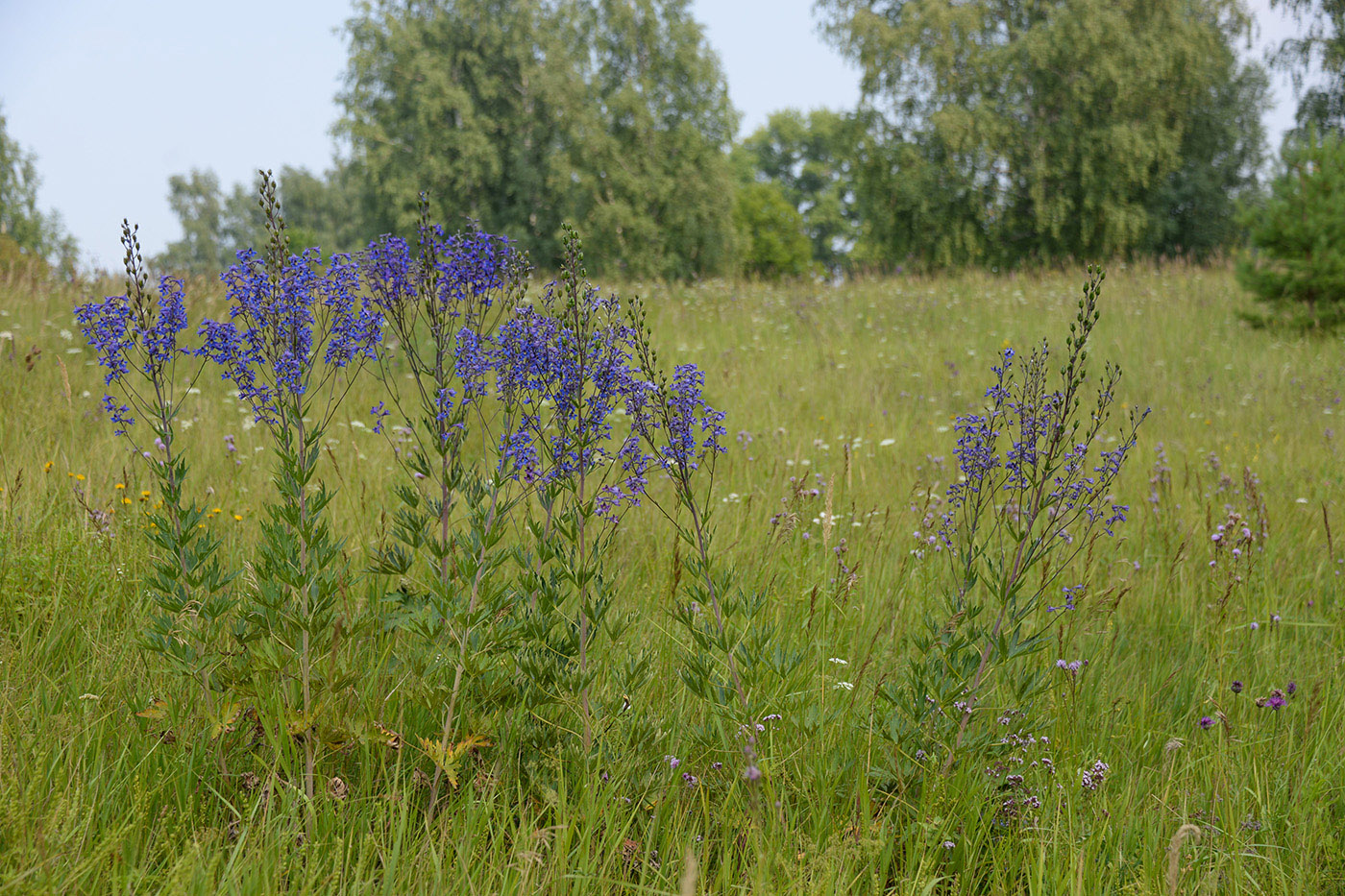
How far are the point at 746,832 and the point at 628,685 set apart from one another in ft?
1.66

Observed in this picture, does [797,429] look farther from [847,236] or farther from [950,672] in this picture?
[847,236]

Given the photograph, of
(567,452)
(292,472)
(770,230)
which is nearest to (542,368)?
(567,452)

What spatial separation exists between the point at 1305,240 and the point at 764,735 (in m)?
12.9

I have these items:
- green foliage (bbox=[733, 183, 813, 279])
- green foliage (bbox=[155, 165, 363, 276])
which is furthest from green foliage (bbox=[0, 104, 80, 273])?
green foliage (bbox=[733, 183, 813, 279])

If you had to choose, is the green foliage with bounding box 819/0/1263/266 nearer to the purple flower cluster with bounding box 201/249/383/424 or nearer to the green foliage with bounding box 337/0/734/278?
the green foliage with bounding box 337/0/734/278

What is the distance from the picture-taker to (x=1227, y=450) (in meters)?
6.58

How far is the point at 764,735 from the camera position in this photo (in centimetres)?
257

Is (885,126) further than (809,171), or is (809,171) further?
(809,171)

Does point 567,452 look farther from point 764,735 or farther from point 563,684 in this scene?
point 764,735

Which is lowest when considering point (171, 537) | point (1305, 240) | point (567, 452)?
point (171, 537)

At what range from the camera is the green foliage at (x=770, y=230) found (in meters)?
57.0

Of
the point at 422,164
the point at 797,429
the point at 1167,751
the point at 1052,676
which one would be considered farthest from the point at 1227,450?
the point at 422,164

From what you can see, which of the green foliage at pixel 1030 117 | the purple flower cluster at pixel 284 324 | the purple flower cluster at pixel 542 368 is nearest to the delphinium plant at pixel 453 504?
the purple flower cluster at pixel 542 368

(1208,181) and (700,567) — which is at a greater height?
(1208,181)
